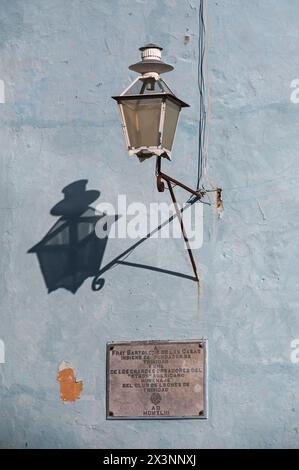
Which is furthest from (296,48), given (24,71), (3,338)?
(3,338)

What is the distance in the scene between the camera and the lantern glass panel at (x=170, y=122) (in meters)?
8.59

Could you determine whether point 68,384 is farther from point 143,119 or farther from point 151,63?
point 151,63

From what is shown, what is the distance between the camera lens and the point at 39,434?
30.0ft

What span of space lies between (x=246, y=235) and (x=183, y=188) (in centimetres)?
51

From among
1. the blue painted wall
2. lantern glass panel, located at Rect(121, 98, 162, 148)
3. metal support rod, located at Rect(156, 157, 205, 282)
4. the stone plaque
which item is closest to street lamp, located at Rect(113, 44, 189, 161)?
lantern glass panel, located at Rect(121, 98, 162, 148)

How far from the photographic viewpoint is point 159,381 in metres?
9.00

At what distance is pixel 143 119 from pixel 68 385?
184cm

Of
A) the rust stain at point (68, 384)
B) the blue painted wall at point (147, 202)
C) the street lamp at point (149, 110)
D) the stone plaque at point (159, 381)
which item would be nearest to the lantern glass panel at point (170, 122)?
the street lamp at point (149, 110)

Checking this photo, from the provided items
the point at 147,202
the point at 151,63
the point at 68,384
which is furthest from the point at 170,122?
the point at 68,384

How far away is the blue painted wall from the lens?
8.95m

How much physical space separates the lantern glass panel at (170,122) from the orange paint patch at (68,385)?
5.39ft

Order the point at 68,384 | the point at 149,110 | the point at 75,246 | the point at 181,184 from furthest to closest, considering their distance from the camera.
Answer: the point at 75,246
the point at 68,384
the point at 181,184
the point at 149,110

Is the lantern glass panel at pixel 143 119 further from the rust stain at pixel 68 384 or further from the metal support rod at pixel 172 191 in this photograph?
the rust stain at pixel 68 384

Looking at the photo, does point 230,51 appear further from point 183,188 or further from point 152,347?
point 152,347
